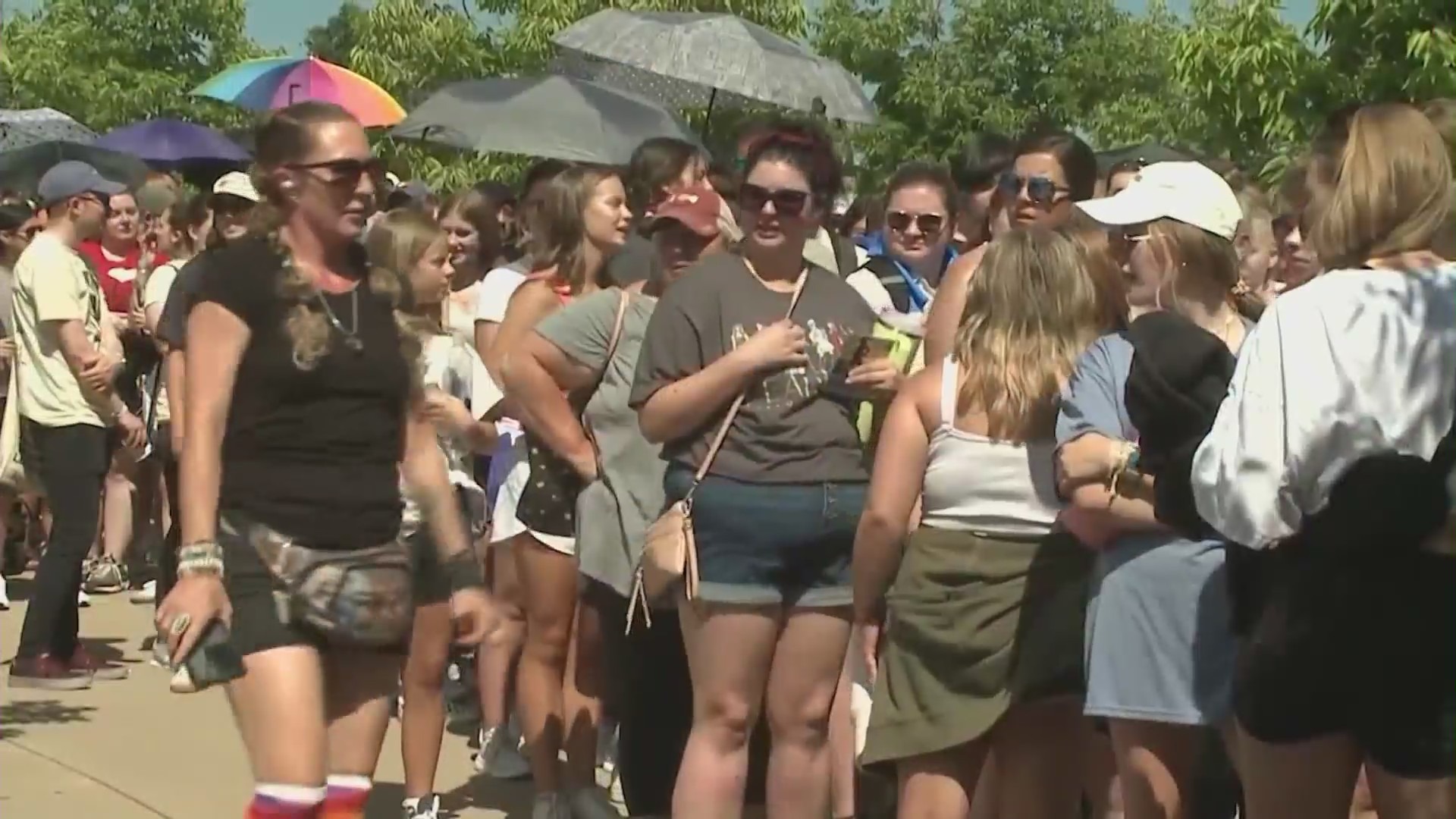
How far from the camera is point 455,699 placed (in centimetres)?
877

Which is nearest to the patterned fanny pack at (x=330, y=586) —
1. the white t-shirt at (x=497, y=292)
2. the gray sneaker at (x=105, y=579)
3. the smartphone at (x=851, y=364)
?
the smartphone at (x=851, y=364)

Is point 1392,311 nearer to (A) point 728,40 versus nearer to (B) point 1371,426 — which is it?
(B) point 1371,426

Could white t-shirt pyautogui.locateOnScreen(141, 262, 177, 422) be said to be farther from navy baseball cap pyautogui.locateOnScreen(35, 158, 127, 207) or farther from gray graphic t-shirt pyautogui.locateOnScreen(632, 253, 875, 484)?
gray graphic t-shirt pyautogui.locateOnScreen(632, 253, 875, 484)

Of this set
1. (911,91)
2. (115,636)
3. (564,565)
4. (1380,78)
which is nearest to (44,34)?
(911,91)

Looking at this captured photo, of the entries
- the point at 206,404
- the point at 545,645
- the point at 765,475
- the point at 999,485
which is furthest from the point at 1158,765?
the point at 545,645

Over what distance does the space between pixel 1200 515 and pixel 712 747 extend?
177 cm

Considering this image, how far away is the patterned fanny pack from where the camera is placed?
455 cm

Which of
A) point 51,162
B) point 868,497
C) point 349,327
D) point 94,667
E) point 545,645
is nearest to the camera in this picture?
point 349,327

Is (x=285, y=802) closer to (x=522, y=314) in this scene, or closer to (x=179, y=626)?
(x=179, y=626)

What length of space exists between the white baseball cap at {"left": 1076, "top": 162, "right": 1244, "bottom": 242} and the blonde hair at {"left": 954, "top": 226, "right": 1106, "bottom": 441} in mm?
164

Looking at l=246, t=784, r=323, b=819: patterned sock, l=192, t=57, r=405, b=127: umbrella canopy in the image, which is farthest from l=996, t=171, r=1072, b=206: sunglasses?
l=192, t=57, r=405, b=127: umbrella canopy

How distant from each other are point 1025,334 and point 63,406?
543 centimetres

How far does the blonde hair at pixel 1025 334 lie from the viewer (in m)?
4.93

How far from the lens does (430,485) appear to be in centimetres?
491
